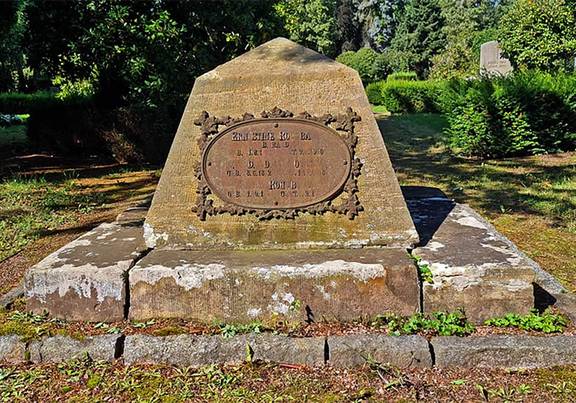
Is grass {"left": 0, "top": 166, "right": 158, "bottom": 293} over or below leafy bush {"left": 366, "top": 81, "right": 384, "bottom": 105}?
below

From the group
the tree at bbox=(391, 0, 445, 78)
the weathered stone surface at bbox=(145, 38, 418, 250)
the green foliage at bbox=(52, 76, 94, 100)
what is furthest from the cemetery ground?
the tree at bbox=(391, 0, 445, 78)

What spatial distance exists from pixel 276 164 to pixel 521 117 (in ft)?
30.2

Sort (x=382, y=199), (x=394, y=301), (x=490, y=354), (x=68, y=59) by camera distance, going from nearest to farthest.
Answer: (x=490, y=354) < (x=394, y=301) < (x=382, y=199) < (x=68, y=59)

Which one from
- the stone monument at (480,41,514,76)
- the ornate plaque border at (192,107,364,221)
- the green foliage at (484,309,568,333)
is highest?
the stone monument at (480,41,514,76)

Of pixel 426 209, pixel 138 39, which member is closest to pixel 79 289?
pixel 426 209

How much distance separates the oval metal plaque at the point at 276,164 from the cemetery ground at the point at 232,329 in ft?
3.14

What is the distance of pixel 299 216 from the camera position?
3670mm

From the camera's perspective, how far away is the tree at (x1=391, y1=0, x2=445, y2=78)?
139 ft

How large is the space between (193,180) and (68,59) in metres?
8.48

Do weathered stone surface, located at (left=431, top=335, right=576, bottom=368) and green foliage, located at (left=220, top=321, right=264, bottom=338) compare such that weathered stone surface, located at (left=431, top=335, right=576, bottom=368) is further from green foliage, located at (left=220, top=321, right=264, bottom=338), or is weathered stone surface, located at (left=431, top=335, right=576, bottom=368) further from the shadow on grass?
the shadow on grass

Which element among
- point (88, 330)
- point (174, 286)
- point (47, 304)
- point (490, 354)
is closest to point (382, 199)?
point (490, 354)

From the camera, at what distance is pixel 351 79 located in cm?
367

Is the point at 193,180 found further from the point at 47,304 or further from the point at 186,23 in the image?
the point at 186,23

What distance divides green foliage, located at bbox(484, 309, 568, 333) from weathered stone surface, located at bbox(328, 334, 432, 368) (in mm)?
563
